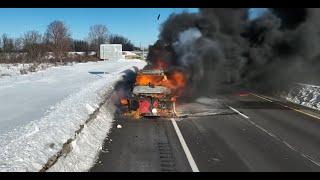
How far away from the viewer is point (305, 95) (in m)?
24.1

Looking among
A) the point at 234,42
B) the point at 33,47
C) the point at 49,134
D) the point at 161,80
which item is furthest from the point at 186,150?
the point at 33,47

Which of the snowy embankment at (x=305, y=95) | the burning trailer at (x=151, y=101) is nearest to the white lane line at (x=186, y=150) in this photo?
the burning trailer at (x=151, y=101)

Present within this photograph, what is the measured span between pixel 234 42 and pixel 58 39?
71.8 m

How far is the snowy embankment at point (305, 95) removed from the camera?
2205 centimetres

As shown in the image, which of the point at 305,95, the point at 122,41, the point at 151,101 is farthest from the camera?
the point at 122,41

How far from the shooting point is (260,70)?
82.8ft

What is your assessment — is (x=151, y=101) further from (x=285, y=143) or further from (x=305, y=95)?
(x=305, y=95)

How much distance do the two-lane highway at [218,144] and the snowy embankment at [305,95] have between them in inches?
166

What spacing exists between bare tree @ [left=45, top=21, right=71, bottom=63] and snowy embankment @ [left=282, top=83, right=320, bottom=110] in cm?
6591

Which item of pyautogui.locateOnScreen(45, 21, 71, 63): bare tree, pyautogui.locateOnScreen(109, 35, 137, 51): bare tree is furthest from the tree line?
pyautogui.locateOnScreen(109, 35, 137, 51): bare tree

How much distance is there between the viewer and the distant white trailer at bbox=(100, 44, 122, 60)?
9381 cm
